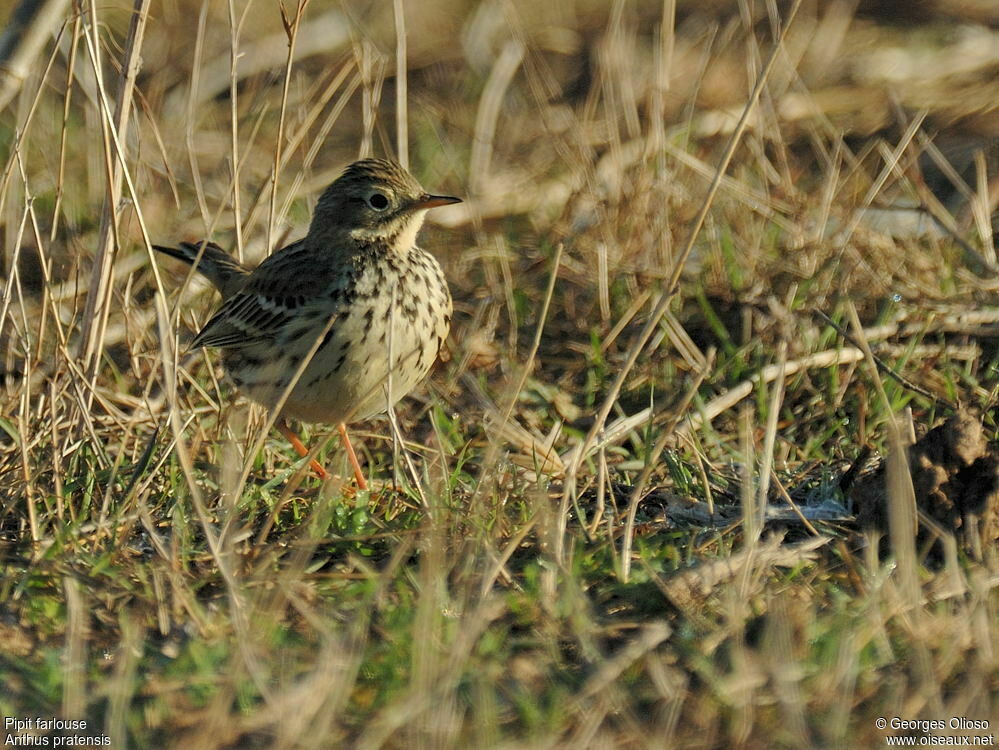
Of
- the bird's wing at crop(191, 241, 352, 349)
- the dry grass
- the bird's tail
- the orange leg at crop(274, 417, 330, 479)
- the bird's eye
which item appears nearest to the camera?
the dry grass

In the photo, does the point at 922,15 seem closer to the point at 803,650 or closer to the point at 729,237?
the point at 729,237

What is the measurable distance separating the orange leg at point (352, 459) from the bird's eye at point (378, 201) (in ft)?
2.70

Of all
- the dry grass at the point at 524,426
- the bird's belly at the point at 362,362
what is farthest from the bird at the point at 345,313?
the dry grass at the point at 524,426

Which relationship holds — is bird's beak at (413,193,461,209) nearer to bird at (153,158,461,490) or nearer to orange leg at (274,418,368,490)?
bird at (153,158,461,490)

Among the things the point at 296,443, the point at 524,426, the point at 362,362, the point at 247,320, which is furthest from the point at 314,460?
the point at 524,426

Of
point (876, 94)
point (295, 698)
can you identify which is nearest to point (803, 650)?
point (295, 698)

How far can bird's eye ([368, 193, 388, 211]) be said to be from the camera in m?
4.97

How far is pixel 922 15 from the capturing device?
9.12 metres

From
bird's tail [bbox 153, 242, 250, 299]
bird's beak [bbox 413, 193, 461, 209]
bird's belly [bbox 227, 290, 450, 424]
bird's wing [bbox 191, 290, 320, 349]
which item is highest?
bird's tail [bbox 153, 242, 250, 299]

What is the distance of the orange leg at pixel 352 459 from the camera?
475cm

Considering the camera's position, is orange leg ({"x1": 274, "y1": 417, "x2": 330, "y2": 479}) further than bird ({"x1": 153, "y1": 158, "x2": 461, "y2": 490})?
Yes

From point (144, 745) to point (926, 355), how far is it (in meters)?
3.55

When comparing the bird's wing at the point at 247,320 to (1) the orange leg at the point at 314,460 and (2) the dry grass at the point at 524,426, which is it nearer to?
(2) the dry grass at the point at 524,426

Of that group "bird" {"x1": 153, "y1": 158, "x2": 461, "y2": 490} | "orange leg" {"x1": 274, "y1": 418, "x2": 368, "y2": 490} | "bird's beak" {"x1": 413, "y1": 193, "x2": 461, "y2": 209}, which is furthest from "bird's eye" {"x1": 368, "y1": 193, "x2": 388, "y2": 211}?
"orange leg" {"x1": 274, "y1": 418, "x2": 368, "y2": 490}
